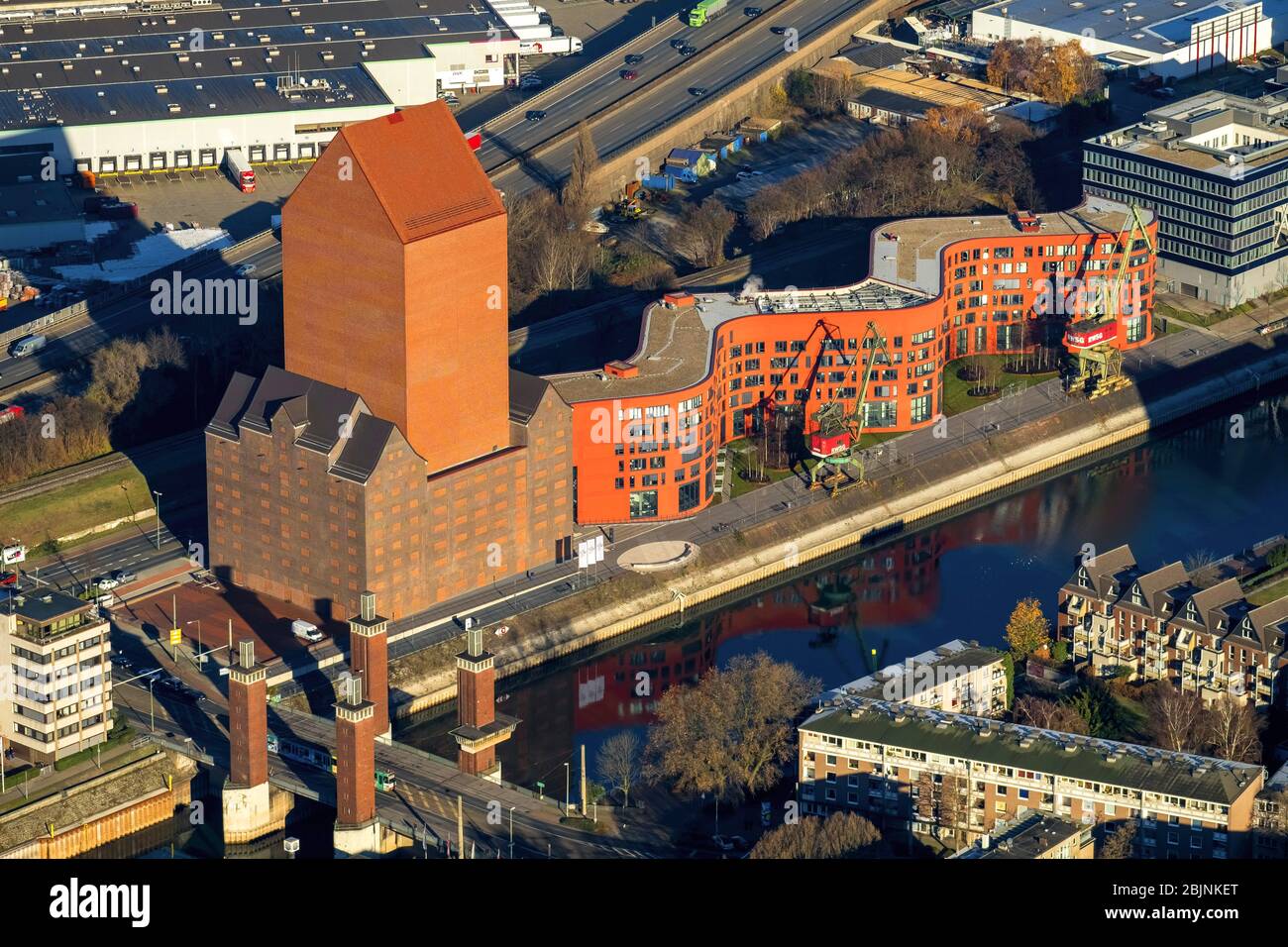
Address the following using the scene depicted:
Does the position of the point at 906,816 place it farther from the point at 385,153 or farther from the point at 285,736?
the point at 385,153

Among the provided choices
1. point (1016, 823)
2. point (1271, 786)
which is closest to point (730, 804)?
point (1016, 823)

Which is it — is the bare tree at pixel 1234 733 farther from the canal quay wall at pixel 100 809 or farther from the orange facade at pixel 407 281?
the canal quay wall at pixel 100 809

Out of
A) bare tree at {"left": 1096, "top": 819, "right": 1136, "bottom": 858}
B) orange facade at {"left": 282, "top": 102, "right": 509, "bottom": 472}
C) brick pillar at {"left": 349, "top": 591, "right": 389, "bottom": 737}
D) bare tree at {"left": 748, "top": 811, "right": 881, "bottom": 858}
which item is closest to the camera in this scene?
bare tree at {"left": 748, "top": 811, "right": 881, "bottom": 858}

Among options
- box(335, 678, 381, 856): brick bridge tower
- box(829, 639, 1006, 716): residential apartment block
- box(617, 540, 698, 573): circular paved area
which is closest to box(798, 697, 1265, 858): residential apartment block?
box(829, 639, 1006, 716): residential apartment block

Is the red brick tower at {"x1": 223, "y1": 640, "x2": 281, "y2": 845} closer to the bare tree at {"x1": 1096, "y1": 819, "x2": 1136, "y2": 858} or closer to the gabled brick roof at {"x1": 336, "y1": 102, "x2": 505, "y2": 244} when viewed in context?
the gabled brick roof at {"x1": 336, "y1": 102, "x2": 505, "y2": 244}

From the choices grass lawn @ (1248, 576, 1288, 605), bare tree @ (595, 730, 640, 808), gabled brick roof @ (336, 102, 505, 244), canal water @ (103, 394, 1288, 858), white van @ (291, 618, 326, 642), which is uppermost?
gabled brick roof @ (336, 102, 505, 244)

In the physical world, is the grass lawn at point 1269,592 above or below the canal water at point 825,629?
above

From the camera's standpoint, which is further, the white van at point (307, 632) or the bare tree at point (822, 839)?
the white van at point (307, 632)

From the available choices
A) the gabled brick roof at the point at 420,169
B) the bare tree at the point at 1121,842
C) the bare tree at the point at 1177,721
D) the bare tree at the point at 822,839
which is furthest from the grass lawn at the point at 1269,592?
the gabled brick roof at the point at 420,169
